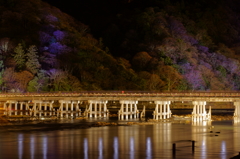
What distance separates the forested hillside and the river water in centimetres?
3220

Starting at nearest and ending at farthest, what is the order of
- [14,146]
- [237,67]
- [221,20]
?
[14,146] → [237,67] → [221,20]

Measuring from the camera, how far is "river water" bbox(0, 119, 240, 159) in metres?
39.9

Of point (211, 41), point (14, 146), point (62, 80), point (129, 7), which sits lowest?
point (14, 146)

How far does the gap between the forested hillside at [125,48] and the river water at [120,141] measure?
32198 mm

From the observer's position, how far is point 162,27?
116 metres

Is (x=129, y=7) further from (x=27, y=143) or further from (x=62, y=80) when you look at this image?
(x=27, y=143)

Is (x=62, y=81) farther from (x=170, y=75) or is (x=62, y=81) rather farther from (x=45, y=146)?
(x=45, y=146)

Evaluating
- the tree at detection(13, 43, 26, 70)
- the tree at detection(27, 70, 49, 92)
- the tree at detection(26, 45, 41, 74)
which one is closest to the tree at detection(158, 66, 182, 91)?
the tree at detection(27, 70, 49, 92)

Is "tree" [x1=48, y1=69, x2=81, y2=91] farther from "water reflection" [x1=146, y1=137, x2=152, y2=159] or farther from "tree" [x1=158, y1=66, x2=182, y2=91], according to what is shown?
"water reflection" [x1=146, y1=137, x2=152, y2=159]

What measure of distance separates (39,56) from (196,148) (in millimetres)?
63573

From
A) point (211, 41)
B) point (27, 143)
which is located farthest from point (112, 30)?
point (27, 143)

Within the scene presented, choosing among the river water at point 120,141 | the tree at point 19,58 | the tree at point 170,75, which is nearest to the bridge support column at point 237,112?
the river water at point 120,141

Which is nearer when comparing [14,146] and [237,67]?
[14,146]

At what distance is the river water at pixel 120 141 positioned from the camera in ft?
131
